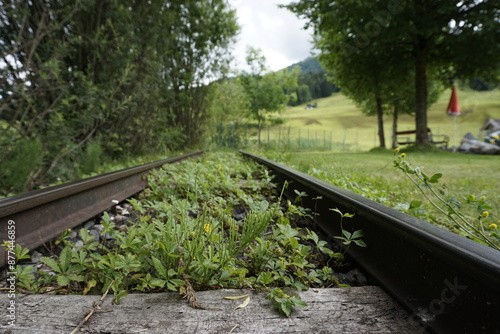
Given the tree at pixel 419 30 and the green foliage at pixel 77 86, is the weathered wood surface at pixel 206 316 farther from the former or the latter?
the tree at pixel 419 30

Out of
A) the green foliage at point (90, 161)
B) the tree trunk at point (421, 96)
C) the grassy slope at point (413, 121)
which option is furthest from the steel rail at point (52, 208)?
the grassy slope at point (413, 121)

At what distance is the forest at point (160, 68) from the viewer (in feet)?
12.0

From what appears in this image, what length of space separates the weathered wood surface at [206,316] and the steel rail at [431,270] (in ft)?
0.24

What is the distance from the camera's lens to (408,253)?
1021 mm

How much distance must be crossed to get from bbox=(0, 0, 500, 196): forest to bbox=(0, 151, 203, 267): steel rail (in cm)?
141

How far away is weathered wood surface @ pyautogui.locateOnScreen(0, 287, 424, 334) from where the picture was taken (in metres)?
0.82

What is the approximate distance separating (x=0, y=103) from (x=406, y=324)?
4.60 m

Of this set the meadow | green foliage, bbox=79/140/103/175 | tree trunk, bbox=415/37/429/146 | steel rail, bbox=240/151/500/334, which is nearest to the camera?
steel rail, bbox=240/151/500/334

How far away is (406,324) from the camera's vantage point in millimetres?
862

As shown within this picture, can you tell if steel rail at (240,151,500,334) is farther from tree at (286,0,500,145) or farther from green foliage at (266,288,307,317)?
tree at (286,0,500,145)

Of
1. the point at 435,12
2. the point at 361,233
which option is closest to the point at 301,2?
the point at 435,12

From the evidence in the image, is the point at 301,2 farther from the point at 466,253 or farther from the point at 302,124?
the point at 302,124

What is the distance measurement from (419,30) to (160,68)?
11069 millimetres

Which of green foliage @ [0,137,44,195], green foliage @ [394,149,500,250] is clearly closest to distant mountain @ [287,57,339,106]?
green foliage @ [0,137,44,195]
